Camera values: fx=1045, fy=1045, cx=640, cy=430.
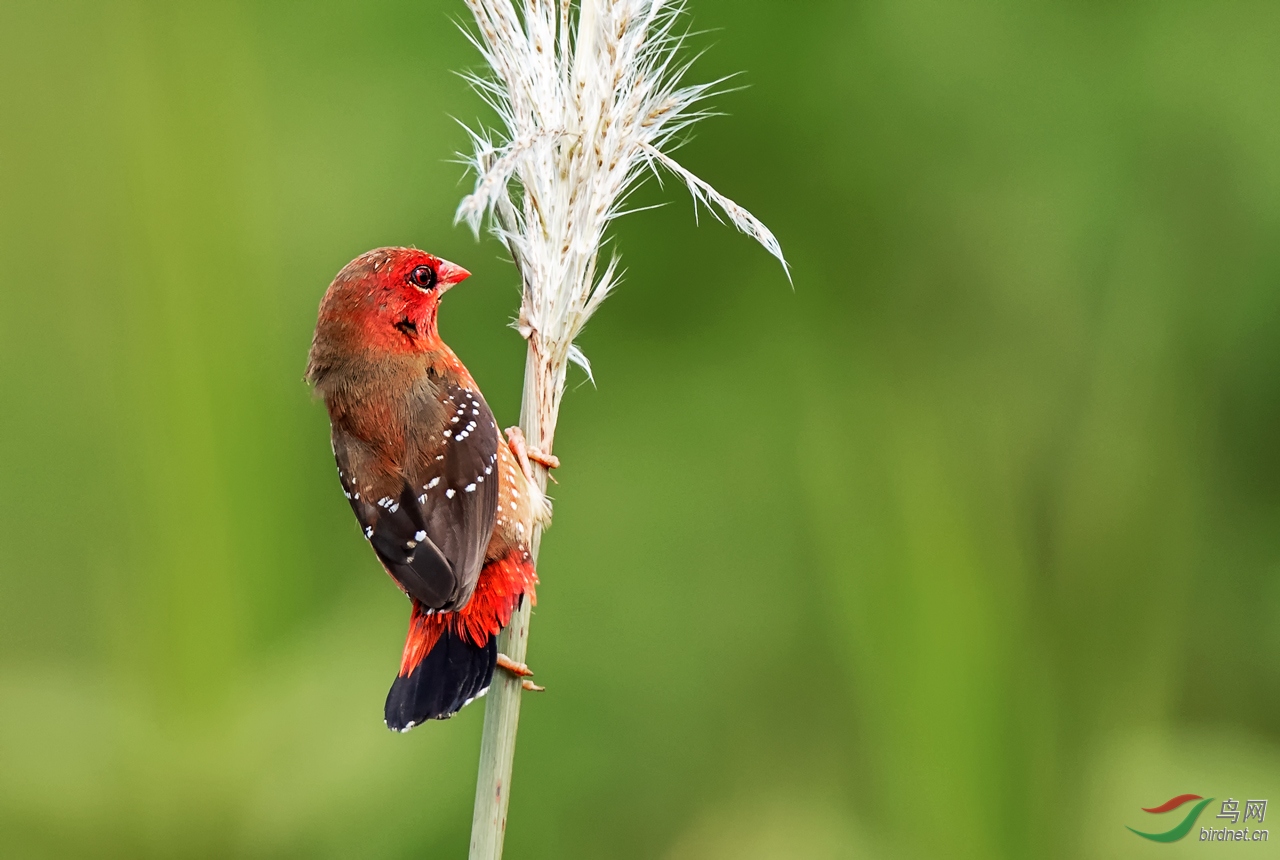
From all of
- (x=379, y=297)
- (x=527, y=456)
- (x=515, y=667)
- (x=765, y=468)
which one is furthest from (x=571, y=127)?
(x=765, y=468)

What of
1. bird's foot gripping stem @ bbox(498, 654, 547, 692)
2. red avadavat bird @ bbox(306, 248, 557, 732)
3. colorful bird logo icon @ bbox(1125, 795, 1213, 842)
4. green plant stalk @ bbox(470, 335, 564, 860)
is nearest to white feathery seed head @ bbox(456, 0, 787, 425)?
green plant stalk @ bbox(470, 335, 564, 860)

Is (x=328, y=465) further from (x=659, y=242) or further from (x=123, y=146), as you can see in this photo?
(x=659, y=242)

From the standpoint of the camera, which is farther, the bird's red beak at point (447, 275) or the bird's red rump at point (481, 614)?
the bird's red beak at point (447, 275)

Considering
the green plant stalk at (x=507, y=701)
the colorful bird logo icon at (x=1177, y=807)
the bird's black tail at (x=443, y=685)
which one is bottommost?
the colorful bird logo icon at (x=1177, y=807)

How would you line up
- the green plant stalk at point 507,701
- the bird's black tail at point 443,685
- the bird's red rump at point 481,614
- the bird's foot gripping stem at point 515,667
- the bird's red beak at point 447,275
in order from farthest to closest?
the bird's red beak at point 447,275 < the bird's red rump at point 481,614 < the bird's black tail at point 443,685 < the bird's foot gripping stem at point 515,667 < the green plant stalk at point 507,701

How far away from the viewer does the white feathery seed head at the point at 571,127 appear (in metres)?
1.30

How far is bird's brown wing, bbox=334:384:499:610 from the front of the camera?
4.85 feet

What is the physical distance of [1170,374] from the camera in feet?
6.88

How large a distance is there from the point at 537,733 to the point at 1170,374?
1.53 metres

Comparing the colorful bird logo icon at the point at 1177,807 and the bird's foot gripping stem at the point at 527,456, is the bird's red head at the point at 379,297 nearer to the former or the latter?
the bird's foot gripping stem at the point at 527,456

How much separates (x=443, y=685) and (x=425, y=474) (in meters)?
0.37

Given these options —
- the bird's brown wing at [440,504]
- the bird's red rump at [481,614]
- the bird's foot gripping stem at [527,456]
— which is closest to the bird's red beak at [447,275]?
the bird's brown wing at [440,504]

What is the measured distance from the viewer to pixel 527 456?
138 centimetres

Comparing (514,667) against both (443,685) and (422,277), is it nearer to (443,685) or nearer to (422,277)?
(443,685)
